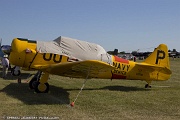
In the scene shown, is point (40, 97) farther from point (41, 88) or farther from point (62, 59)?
point (62, 59)

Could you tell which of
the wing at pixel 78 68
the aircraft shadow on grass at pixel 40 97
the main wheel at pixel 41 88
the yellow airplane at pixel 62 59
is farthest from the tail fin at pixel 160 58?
the main wheel at pixel 41 88

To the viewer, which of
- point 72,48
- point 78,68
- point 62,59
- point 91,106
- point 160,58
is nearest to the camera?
point 91,106

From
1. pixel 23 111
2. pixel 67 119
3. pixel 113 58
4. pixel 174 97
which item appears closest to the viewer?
pixel 67 119

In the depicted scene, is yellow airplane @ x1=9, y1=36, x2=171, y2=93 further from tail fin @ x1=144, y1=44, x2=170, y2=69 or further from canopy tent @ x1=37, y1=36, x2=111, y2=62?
tail fin @ x1=144, y1=44, x2=170, y2=69

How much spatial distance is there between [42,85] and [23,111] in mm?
2765

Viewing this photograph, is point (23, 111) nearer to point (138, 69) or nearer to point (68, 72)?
point (68, 72)

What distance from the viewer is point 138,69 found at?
421 inches

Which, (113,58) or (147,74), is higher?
(113,58)

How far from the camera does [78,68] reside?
7.96 meters

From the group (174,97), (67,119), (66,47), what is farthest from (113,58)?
(67,119)

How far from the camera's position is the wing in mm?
7045

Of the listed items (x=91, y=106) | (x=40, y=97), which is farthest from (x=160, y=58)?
(x=40, y=97)

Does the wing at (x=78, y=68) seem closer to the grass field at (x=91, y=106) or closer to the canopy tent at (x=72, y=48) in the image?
the canopy tent at (x=72, y=48)

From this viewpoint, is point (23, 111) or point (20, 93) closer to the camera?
point (23, 111)
